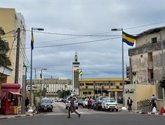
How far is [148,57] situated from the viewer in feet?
224

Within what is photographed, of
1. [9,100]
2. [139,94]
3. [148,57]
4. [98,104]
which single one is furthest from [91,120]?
[148,57]

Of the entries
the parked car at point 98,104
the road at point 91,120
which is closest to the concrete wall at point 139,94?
the parked car at point 98,104

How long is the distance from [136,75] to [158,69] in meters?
7.57

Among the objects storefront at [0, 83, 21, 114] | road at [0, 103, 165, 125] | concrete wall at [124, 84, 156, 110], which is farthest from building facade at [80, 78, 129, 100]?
road at [0, 103, 165, 125]

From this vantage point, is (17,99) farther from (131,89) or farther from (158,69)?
(158,69)

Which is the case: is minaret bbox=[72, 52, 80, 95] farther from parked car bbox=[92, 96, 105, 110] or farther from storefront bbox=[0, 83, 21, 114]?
storefront bbox=[0, 83, 21, 114]

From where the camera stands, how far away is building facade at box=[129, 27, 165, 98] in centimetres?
6575

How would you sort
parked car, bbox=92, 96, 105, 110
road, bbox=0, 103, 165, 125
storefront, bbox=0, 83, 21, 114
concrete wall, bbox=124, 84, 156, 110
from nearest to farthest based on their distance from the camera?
road, bbox=0, 103, 165, 125
storefront, bbox=0, 83, 21, 114
parked car, bbox=92, 96, 105, 110
concrete wall, bbox=124, 84, 156, 110

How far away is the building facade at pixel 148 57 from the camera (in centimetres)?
6575

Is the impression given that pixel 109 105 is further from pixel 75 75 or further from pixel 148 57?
pixel 75 75

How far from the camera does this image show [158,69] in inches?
2611

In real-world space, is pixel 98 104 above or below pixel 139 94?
below

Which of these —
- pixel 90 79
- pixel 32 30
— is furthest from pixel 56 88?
pixel 32 30

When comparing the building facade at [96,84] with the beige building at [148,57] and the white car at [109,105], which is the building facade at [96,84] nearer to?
the beige building at [148,57]
